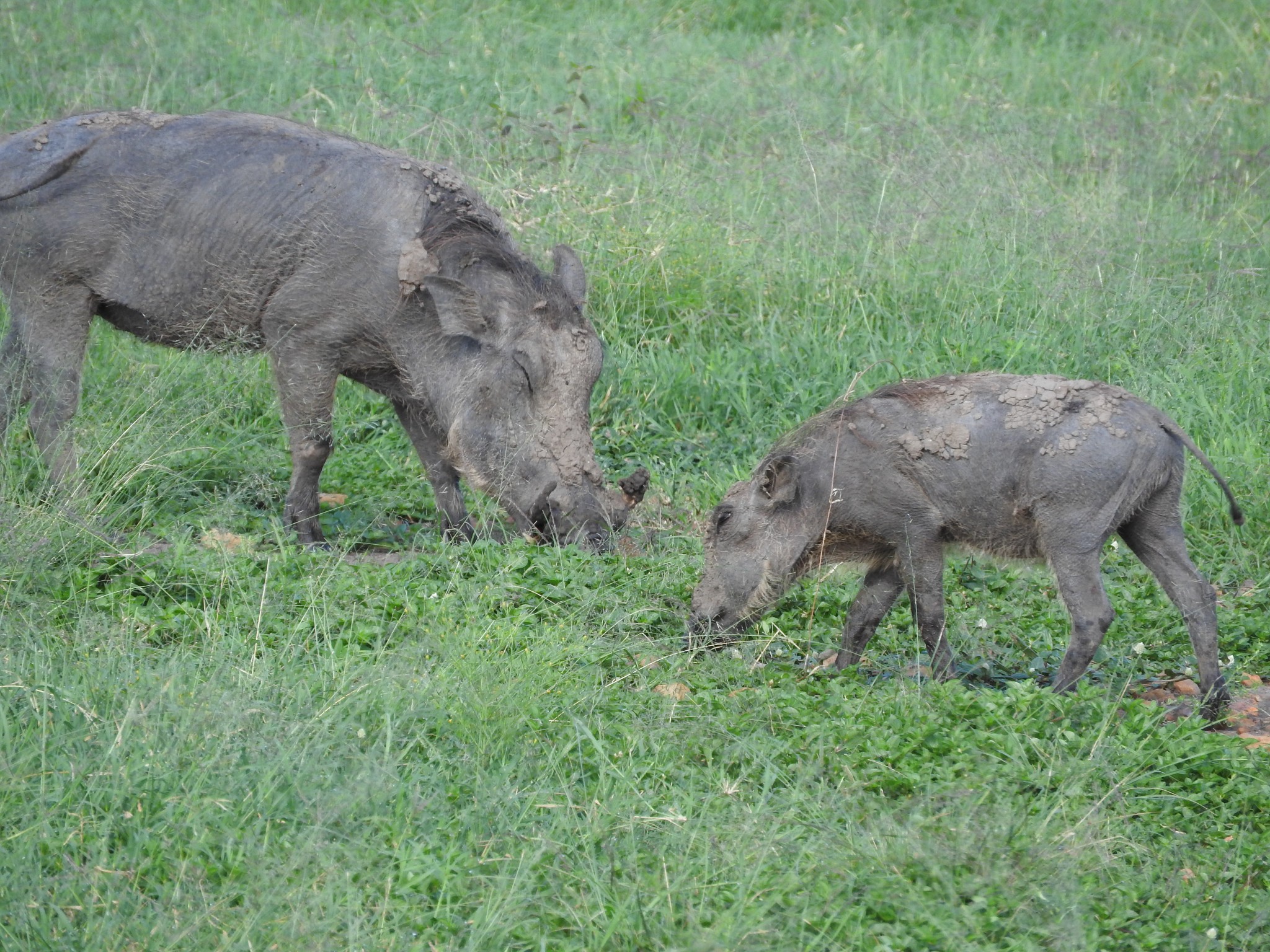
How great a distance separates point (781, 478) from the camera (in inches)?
204

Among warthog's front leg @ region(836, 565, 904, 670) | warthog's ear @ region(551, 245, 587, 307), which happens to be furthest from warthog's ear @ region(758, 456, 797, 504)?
warthog's ear @ region(551, 245, 587, 307)

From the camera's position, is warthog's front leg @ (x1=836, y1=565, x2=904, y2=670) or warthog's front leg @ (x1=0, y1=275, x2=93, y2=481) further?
warthog's front leg @ (x1=0, y1=275, x2=93, y2=481)

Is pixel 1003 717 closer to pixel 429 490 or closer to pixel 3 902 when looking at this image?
pixel 3 902

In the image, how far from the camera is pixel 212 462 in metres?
6.58

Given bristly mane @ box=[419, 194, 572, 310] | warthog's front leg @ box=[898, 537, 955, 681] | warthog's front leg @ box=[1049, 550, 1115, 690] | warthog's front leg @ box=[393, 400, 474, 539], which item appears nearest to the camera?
warthog's front leg @ box=[1049, 550, 1115, 690]

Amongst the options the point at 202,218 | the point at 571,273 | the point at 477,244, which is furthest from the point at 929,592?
the point at 202,218

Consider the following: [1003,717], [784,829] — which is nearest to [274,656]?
[784,829]

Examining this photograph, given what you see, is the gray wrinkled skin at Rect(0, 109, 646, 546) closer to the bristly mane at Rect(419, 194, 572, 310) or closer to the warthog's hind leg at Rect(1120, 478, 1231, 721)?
the bristly mane at Rect(419, 194, 572, 310)

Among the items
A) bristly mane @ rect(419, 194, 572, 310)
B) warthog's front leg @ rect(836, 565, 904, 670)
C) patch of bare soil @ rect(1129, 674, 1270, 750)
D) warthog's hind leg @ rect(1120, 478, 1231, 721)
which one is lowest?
patch of bare soil @ rect(1129, 674, 1270, 750)

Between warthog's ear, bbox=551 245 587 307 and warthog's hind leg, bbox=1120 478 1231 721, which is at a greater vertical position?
warthog's ear, bbox=551 245 587 307

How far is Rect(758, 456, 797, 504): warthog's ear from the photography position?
5168 mm

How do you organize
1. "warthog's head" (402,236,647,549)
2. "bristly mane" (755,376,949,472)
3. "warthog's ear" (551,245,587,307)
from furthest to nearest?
1. "warthog's ear" (551,245,587,307)
2. "warthog's head" (402,236,647,549)
3. "bristly mane" (755,376,949,472)

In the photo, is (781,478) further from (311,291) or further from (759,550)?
(311,291)

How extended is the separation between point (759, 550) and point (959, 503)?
0.74 metres
